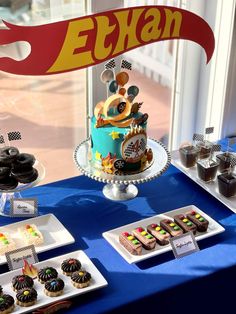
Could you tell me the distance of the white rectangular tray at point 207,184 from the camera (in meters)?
1.78

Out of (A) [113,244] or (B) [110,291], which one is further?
(A) [113,244]

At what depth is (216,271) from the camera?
149cm

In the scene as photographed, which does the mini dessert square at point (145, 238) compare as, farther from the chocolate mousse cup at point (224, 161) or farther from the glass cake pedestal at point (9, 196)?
the chocolate mousse cup at point (224, 161)

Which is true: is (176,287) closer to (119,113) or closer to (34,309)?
(34,309)

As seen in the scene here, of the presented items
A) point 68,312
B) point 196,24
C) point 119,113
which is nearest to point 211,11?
point 196,24

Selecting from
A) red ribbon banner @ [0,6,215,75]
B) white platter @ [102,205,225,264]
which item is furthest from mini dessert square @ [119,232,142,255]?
red ribbon banner @ [0,6,215,75]

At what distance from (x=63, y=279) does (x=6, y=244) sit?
212 mm

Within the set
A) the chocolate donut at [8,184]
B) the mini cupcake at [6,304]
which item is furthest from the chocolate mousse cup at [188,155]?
the mini cupcake at [6,304]

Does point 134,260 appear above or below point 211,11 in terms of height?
below

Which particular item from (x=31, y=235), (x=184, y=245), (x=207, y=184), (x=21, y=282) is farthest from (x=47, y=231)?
(x=207, y=184)

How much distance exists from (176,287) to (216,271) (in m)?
0.13

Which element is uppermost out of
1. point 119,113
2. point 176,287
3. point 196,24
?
point 196,24

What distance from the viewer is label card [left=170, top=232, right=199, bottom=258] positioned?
153 cm

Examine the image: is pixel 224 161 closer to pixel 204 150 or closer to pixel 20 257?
pixel 204 150
